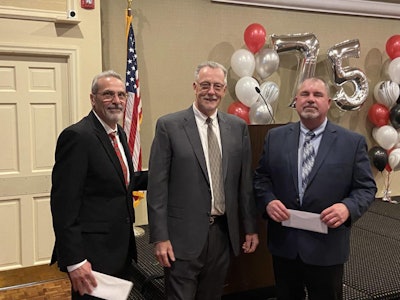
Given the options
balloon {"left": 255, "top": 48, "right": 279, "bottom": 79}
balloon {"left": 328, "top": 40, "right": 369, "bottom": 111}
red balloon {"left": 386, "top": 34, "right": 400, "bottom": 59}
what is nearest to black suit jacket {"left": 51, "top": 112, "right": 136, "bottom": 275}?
balloon {"left": 255, "top": 48, "right": 279, "bottom": 79}

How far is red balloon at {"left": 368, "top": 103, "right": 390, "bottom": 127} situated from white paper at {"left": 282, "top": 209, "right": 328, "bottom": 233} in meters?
3.96

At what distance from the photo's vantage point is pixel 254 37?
14.3 ft

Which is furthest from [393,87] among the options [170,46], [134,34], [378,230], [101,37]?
[101,37]

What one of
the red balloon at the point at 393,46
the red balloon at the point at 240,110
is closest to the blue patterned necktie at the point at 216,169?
the red balloon at the point at 240,110

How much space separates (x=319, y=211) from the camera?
73.0 inches

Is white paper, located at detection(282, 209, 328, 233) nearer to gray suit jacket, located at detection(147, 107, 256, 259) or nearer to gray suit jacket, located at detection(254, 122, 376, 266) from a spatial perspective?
gray suit jacket, located at detection(254, 122, 376, 266)

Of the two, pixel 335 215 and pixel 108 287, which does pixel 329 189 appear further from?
pixel 108 287

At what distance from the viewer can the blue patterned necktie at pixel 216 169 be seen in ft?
6.17

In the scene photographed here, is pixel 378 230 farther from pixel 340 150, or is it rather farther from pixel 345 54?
pixel 340 150

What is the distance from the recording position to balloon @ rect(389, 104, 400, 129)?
5.13m

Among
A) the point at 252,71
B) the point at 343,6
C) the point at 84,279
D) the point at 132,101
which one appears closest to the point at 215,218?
the point at 84,279

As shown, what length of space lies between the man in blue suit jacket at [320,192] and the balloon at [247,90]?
233 centimetres

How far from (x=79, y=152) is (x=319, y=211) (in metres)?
1.03

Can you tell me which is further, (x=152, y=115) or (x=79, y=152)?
(x=152, y=115)
